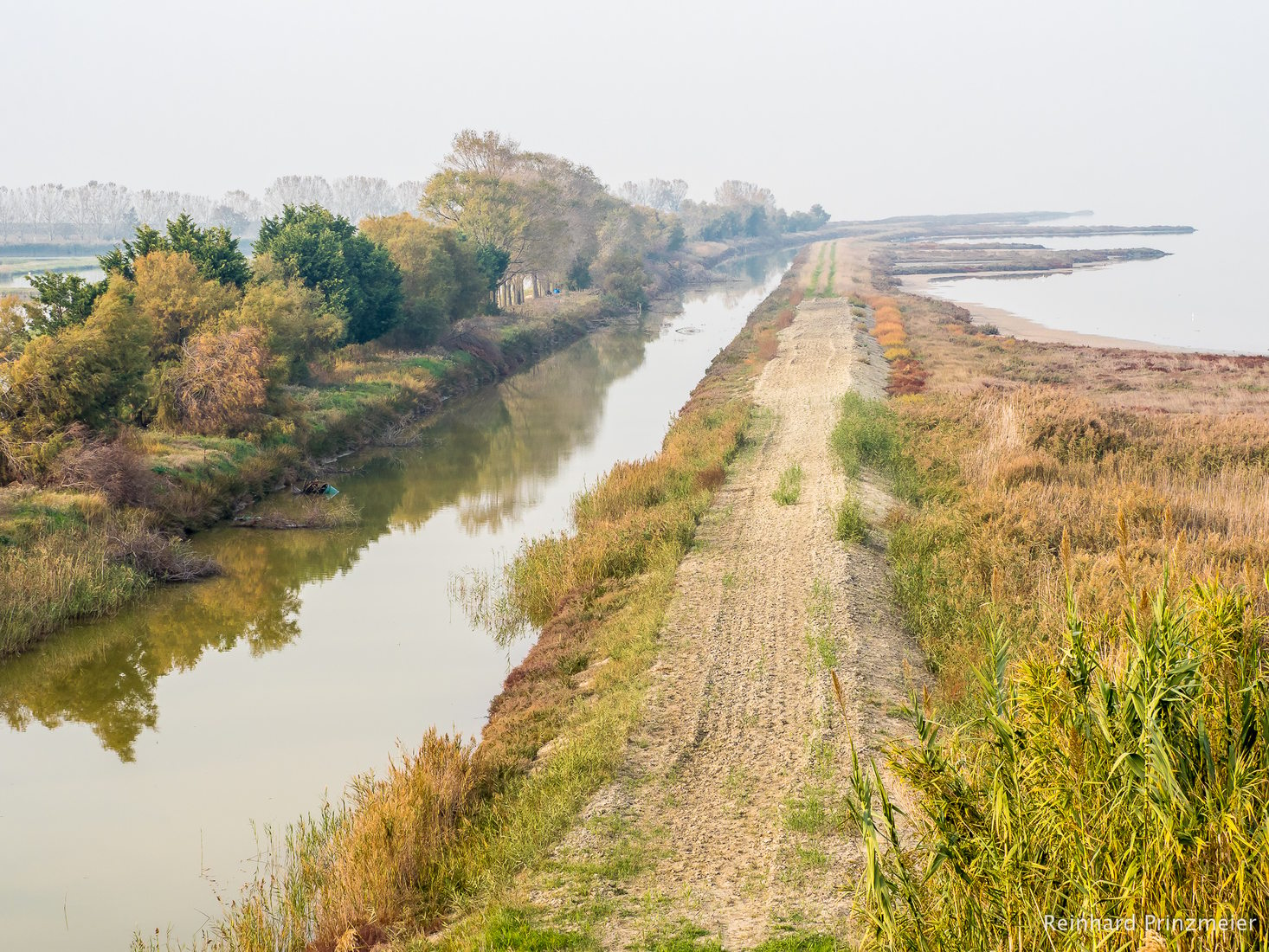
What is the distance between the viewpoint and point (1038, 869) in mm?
4672

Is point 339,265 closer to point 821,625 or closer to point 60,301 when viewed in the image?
point 60,301

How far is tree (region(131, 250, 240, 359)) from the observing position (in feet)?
98.6

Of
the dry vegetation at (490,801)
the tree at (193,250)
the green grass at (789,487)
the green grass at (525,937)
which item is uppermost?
the tree at (193,250)

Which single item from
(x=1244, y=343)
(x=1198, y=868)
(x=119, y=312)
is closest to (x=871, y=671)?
(x=1198, y=868)

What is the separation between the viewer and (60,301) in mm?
26734

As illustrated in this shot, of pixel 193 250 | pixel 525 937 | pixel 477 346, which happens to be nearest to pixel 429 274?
pixel 477 346

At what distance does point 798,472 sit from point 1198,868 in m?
18.7

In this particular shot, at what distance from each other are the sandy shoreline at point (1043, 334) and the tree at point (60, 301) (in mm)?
42436

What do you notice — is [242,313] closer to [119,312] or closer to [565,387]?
[119,312]

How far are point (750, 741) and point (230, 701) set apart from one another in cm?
864

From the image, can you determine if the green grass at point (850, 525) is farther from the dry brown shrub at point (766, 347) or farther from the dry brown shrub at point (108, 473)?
the dry brown shrub at point (766, 347)

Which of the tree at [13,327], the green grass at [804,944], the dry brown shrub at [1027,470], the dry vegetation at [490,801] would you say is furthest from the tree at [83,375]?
the green grass at [804,944]

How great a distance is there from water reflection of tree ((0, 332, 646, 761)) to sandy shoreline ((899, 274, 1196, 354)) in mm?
26969

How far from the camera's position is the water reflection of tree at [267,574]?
1584 centimetres
